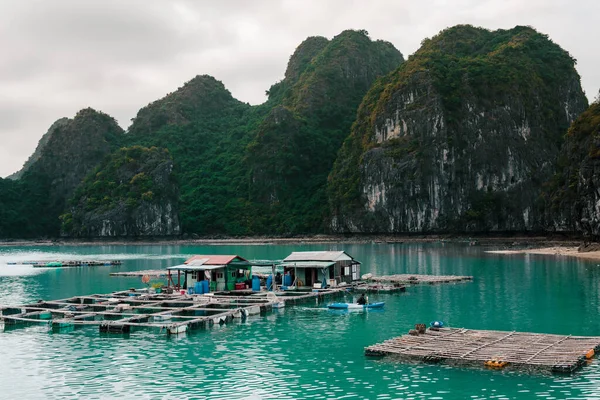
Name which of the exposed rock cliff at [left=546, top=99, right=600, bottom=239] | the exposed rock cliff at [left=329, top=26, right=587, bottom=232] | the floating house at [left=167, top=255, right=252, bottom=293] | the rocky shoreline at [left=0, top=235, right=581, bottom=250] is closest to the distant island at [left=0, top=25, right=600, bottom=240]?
the exposed rock cliff at [left=329, top=26, right=587, bottom=232]

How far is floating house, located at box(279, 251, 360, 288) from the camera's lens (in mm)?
52625

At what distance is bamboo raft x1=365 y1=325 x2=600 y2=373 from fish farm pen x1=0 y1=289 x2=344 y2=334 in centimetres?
1316

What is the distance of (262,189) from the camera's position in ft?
635

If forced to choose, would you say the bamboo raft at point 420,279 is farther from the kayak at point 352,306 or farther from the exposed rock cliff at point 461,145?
the exposed rock cliff at point 461,145

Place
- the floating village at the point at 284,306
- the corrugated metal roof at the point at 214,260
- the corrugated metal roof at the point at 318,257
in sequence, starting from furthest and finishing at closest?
the corrugated metal roof at the point at 318,257 < the corrugated metal roof at the point at 214,260 < the floating village at the point at 284,306

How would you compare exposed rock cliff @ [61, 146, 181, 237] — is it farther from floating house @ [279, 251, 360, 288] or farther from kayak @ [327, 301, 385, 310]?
kayak @ [327, 301, 385, 310]

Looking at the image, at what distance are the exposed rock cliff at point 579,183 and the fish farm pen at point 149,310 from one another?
61144mm

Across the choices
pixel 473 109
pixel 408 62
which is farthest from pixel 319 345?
pixel 408 62

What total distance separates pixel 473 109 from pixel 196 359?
463 feet

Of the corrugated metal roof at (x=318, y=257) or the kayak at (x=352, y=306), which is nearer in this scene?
the kayak at (x=352, y=306)

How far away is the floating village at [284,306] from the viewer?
26.0 m

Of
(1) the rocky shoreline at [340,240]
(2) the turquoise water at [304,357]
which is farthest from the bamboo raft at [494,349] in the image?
(1) the rocky shoreline at [340,240]

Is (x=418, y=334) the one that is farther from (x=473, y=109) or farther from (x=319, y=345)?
(x=473, y=109)

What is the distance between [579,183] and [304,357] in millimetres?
85118
